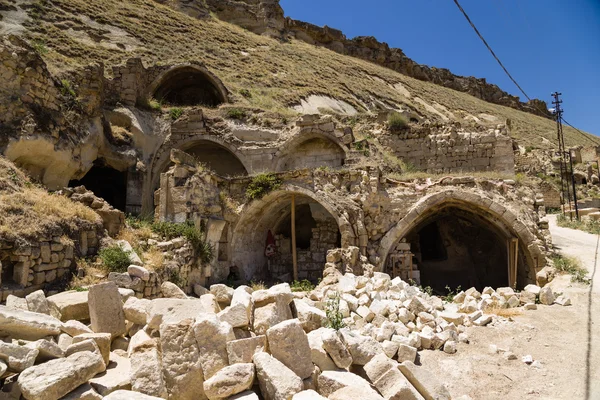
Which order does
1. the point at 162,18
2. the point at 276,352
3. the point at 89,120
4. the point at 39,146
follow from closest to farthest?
the point at 276,352 → the point at 39,146 → the point at 89,120 → the point at 162,18

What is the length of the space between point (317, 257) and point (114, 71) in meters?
10.7

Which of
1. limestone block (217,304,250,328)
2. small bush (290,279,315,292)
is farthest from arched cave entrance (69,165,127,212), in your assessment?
limestone block (217,304,250,328)

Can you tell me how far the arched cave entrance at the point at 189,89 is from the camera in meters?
19.0

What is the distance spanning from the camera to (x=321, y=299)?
25.1 feet

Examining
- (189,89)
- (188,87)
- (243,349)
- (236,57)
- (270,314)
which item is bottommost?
(243,349)

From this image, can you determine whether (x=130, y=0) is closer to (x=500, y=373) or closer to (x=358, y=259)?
(x=358, y=259)

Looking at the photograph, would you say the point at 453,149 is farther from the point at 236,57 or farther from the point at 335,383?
the point at 236,57

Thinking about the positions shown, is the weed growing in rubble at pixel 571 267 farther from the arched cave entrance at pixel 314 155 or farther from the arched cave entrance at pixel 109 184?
the arched cave entrance at pixel 109 184

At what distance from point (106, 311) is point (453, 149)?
41.8ft

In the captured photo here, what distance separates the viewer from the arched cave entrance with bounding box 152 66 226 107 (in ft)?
62.4

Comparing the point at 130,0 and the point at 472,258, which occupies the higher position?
the point at 130,0

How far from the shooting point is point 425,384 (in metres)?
3.90

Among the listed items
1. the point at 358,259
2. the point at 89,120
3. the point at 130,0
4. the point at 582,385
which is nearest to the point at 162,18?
the point at 130,0

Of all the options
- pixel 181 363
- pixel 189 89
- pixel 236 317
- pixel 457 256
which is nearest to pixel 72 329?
pixel 181 363
